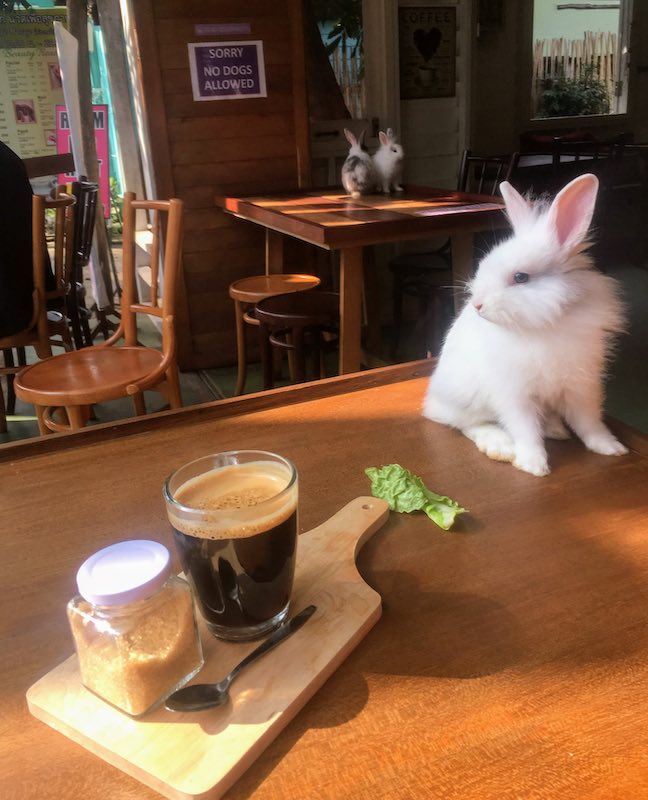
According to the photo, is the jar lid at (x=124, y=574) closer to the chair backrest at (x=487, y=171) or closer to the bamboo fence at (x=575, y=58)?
the chair backrest at (x=487, y=171)

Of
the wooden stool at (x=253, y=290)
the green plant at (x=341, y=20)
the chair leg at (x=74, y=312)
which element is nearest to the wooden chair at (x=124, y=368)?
the wooden stool at (x=253, y=290)

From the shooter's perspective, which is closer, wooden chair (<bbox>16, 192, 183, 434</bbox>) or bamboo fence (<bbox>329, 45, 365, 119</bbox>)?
wooden chair (<bbox>16, 192, 183, 434</bbox>)

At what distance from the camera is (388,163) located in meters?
3.39

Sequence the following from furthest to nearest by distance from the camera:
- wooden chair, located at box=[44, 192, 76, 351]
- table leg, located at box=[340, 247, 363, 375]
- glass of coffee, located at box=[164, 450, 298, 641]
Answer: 1. wooden chair, located at box=[44, 192, 76, 351]
2. table leg, located at box=[340, 247, 363, 375]
3. glass of coffee, located at box=[164, 450, 298, 641]

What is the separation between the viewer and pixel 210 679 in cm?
59

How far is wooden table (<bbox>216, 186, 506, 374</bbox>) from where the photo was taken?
8.12 feet

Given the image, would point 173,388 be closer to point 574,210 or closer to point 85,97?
point 574,210

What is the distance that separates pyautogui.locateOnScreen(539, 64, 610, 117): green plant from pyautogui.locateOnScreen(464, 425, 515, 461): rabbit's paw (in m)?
6.74

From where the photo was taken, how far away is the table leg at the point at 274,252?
12.2ft

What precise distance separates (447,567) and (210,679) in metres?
0.28

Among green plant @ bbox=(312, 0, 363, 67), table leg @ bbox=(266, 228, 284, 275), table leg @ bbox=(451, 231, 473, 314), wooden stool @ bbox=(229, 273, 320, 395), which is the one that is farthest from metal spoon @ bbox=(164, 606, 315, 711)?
green plant @ bbox=(312, 0, 363, 67)

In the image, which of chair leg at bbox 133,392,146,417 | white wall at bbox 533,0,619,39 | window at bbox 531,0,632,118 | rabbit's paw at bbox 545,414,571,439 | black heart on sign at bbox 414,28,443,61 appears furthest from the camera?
window at bbox 531,0,632,118

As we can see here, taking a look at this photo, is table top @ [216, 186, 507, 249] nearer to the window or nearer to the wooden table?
the wooden table

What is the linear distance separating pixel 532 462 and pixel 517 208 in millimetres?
376
